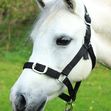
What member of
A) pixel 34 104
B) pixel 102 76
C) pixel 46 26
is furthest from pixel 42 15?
pixel 102 76

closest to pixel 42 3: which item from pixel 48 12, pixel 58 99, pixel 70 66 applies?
pixel 48 12

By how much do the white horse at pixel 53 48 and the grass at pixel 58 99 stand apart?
67.7 inches

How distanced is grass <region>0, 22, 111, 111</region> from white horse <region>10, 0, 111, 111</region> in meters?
1.72

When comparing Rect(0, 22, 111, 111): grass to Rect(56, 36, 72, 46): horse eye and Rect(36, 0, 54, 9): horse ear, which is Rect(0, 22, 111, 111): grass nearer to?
Rect(36, 0, 54, 9): horse ear

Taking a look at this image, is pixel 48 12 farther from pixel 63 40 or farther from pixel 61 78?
pixel 61 78

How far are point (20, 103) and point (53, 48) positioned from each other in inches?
20.2

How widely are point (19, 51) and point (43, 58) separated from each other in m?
9.97

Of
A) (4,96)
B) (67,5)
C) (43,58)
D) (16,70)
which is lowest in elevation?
(16,70)

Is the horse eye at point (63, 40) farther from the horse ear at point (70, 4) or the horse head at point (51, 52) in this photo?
the horse ear at point (70, 4)

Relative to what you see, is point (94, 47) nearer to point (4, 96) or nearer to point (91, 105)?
point (91, 105)

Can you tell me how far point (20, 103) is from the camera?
3547 mm

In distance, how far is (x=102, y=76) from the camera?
35.8 ft

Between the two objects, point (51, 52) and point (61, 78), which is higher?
point (51, 52)

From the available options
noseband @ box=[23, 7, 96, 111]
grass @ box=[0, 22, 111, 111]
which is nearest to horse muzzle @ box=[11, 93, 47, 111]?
noseband @ box=[23, 7, 96, 111]
